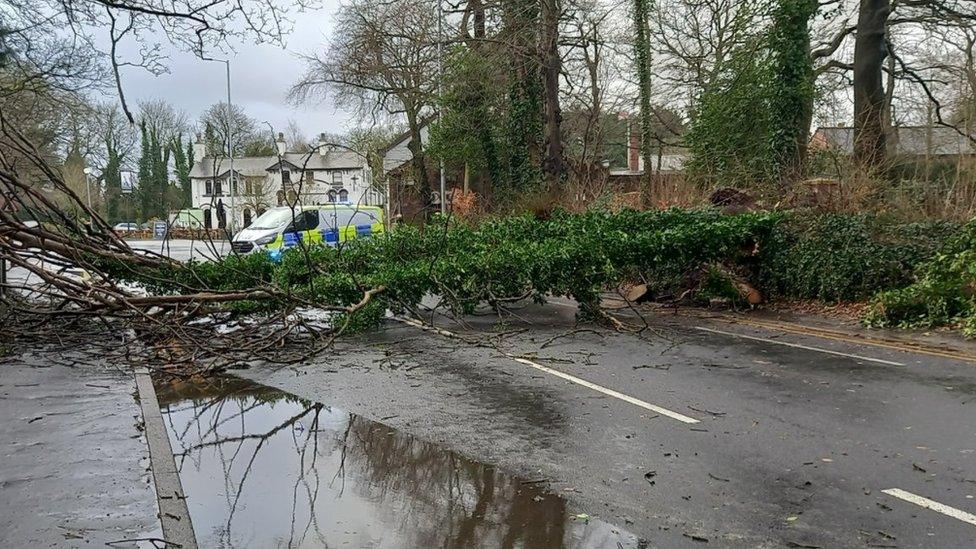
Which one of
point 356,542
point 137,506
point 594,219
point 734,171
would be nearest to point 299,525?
point 356,542

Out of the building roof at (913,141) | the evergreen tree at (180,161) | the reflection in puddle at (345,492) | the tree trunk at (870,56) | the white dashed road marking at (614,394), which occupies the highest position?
the evergreen tree at (180,161)

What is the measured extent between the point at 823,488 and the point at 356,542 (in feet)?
10.00

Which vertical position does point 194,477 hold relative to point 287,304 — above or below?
below

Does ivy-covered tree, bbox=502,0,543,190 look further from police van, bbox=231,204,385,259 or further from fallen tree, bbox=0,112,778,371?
fallen tree, bbox=0,112,778,371

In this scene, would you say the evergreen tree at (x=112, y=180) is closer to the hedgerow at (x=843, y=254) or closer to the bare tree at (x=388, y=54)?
the bare tree at (x=388, y=54)

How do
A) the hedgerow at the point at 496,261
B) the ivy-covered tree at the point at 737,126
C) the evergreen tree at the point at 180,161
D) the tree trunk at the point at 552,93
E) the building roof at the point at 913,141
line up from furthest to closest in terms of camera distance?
the evergreen tree at the point at 180,161 < the tree trunk at the point at 552,93 < the ivy-covered tree at the point at 737,126 < the building roof at the point at 913,141 < the hedgerow at the point at 496,261

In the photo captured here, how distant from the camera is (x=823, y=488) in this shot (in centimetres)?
477

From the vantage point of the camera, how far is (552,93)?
22.7 meters

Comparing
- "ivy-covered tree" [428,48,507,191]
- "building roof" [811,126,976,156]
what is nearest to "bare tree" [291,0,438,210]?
"ivy-covered tree" [428,48,507,191]

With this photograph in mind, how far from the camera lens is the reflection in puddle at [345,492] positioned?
164 inches

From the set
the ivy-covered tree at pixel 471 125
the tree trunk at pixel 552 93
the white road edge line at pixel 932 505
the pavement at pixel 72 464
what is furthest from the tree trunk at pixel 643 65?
the white road edge line at pixel 932 505

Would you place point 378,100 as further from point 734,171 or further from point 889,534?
point 889,534

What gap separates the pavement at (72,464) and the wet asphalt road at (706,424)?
6.36 feet

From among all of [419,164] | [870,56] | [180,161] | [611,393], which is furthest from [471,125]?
[180,161]
